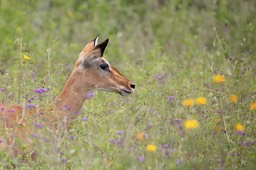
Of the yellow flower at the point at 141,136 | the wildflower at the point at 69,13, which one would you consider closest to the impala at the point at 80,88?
the yellow flower at the point at 141,136

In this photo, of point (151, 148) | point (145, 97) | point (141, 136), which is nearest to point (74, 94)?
point (145, 97)

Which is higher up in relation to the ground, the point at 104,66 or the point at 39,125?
the point at 39,125

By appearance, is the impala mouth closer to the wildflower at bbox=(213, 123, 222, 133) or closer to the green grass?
the green grass

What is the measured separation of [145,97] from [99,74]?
59cm

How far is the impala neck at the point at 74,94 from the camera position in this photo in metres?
8.71

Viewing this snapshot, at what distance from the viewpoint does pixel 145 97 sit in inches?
352

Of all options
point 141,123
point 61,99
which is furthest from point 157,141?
point 61,99

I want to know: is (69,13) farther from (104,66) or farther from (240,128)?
(240,128)

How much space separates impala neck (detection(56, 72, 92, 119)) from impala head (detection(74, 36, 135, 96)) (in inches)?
2.5

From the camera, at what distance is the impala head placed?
8945mm

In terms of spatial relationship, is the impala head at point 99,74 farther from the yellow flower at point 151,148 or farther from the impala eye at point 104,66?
the yellow flower at point 151,148

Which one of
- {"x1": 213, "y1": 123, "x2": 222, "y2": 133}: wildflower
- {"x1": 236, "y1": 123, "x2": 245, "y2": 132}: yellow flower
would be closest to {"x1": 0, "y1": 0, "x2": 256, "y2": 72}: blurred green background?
{"x1": 213, "y1": 123, "x2": 222, "y2": 133}: wildflower

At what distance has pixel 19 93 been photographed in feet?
28.3

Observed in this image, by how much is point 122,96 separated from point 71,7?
7.20 metres
